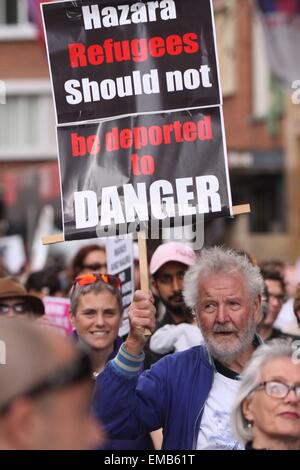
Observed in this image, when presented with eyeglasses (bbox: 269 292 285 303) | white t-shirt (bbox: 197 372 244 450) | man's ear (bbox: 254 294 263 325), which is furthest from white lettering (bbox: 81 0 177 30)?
eyeglasses (bbox: 269 292 285 303)

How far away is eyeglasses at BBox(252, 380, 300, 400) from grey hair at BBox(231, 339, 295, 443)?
0.11 feet

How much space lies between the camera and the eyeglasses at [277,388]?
12.1 ft

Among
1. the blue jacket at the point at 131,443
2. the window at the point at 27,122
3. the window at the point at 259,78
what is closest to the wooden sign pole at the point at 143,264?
the blue jacket at the point at 131,443

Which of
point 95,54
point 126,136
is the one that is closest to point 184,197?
point 126,136

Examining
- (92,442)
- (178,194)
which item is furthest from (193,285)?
(92,442)

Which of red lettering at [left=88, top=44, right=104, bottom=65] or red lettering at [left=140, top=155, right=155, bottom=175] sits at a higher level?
red lettering at [left=88, top=44, right=104, bottom=65]

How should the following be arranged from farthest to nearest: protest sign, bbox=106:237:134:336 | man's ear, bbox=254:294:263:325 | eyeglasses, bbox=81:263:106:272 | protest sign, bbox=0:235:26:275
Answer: protest sign, bbox=0:235:26:275 < eyeglasses, bbox=81:263:106:272 < protest sign, bbox=106:237:134:336 < man's ear, bbox=254:294:263:325

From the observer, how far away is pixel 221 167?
4910mm

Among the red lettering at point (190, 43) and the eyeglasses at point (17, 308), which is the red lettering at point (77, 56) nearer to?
the red lettering at point (190, 43)

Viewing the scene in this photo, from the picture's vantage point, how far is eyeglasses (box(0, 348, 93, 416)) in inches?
93.7

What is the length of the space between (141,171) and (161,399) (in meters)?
1.11

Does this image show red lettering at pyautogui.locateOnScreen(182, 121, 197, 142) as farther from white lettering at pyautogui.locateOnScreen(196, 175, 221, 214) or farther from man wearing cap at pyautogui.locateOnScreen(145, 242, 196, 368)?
man wearing cap at pyautogui.locateOnScreen(145, 242, 196, 368)

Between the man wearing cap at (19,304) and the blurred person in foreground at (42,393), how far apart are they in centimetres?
335

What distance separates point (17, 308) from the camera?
233 inches
